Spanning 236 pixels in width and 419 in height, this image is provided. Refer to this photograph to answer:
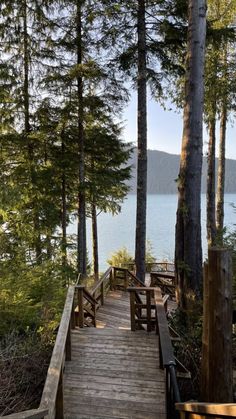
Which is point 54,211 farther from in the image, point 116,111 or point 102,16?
point 102,16

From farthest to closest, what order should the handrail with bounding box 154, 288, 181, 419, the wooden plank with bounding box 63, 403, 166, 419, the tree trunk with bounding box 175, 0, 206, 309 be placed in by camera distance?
the tree trunk with bounding box 175, 0, 206, 309 → the wooden plank with bounding box 63, 403, 166, 419 → the handrail with bounding box 154, 288, 181, 419

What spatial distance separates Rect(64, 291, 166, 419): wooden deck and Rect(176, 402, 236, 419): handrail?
1296 mm

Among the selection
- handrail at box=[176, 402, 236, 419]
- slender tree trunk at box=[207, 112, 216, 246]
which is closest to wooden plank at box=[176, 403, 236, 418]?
handrail at box=[176, 402, 236, 419]

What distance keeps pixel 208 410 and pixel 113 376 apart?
95.6 inches

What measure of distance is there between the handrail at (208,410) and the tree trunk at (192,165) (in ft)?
9.98

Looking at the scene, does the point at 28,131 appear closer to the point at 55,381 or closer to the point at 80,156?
the point at 80,156

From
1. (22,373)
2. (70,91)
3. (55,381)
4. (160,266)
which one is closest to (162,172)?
(160,266)

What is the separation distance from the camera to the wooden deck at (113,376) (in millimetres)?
3635

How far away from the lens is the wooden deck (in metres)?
3.63

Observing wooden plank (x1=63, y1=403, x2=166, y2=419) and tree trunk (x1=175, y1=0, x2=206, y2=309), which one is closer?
wooden plank (x1=63, y1=403, x2=166, y2=419)

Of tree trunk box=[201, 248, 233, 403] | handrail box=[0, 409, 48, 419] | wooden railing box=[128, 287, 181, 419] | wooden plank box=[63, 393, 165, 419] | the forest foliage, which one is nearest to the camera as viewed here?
handrail box=[0, 409, 48, 419]

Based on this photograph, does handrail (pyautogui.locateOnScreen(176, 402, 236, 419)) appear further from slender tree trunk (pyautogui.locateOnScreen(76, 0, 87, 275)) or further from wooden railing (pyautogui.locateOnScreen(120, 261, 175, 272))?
wooden railing (pyautogui.locateOnScreen(120, 261, 175, 272))

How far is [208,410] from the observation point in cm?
211

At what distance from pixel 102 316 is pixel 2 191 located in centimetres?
353
